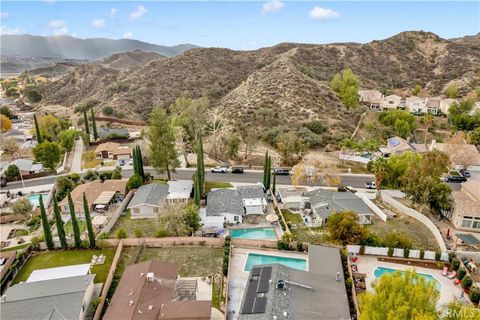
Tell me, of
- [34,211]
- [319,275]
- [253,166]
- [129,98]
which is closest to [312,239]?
[319,275]

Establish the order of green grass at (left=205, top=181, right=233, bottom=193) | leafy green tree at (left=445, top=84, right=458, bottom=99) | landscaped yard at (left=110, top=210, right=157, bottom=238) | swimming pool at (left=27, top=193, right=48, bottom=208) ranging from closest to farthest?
landscaped yard at (left=110, top=210, right=157, bottom=238)
swimming pool at (left=27, top=193, right=48, bottom=208)
green grass at (left=205, top=181, right=233, bottom=193)
leafy green tree at (left=445, top=84, right=458, bottom=99)

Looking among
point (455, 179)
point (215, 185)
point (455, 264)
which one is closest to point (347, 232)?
point (455, 264)

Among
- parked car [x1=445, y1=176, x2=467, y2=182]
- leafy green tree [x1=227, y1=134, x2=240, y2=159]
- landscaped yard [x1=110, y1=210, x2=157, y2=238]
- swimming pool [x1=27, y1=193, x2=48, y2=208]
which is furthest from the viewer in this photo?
leafy green tree [x1=227, y1=134, x2=240, y2=159]

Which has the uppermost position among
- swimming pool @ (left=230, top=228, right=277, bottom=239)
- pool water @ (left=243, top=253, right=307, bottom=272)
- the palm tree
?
the palm tree

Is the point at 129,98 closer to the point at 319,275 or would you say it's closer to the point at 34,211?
the point at 34,211

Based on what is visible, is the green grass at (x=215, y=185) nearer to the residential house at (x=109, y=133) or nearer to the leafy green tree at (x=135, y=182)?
the leafy green tree at (x=135, y=182)

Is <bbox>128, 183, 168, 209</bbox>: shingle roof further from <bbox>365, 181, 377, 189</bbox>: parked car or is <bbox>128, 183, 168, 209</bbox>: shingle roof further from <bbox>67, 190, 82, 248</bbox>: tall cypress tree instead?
<bbox>365, 181, 377, 189</bbox>: parked car

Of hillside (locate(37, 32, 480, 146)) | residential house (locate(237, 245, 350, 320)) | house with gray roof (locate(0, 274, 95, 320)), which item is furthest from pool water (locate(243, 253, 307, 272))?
hillside (locate(37, 32, 480, 146))
